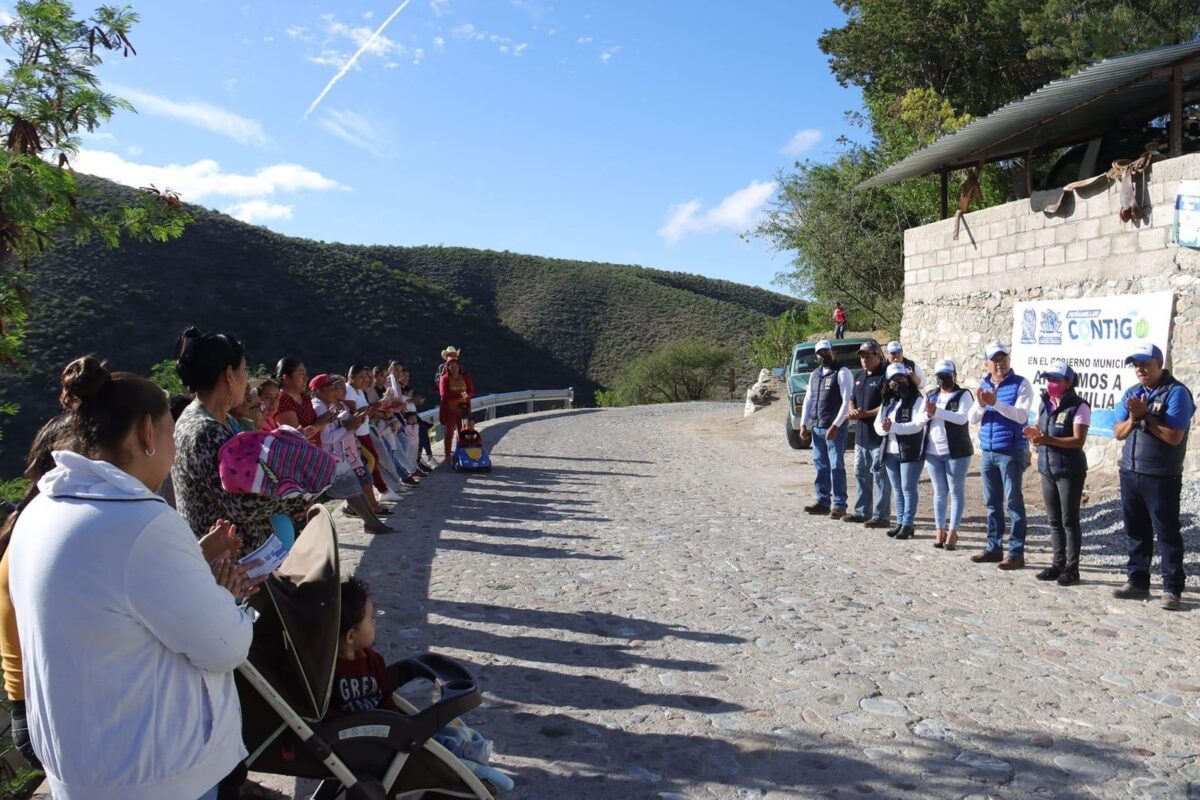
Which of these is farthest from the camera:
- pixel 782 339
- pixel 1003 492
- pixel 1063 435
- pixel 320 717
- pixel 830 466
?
pixel 782 339

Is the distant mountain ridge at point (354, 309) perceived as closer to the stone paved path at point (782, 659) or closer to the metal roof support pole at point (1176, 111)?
the stone paved path at point (782, 659)

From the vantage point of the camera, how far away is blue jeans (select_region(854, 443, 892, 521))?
9.67 metres

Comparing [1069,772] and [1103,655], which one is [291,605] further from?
[1103,655]

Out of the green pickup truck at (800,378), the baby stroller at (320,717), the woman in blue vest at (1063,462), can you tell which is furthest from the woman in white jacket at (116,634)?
the green pickup truck at (800,378)

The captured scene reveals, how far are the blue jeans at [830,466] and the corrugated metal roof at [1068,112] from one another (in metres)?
5.68

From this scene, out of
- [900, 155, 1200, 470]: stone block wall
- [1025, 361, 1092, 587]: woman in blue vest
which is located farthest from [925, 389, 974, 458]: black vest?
[900, 155, 1200, 470]: stone block wall

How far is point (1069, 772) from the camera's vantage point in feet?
12.7

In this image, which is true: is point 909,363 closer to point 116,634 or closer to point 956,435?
point 956,435

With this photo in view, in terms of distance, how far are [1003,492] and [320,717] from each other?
6.81 m

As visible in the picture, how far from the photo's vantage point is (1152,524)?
662 cm

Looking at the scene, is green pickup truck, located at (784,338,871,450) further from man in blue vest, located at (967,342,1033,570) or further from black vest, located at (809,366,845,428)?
man in blue vest, located at (967,342,1033,570)

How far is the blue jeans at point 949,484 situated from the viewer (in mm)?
8477

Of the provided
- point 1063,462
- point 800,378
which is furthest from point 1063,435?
point 800,378

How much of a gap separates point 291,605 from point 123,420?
95cm
